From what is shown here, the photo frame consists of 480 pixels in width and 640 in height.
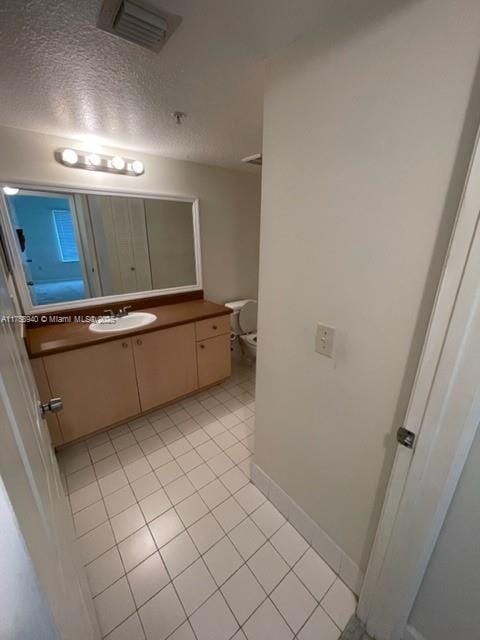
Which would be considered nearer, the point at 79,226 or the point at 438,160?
the point at 438,160

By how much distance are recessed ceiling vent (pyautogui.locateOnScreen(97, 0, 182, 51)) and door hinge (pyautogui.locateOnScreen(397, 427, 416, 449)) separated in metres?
1.42

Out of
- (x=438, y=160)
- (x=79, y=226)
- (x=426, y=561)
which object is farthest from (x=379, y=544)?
(x=79, y=226)

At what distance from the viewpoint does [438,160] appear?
0.66 m

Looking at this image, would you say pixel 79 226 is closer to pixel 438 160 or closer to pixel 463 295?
pixel 438 160

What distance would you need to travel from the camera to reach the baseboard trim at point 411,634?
2.98 ft

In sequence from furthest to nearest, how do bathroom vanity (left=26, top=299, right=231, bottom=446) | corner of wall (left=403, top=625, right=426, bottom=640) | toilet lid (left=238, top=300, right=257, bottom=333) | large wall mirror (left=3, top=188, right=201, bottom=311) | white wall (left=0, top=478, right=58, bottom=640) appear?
toilet lid (left=238, top=300, right=257, bottom=333) < large wall mirror (left=3, top=188, right=201, bottom=311) < bathroom vanity (left=26, top=299, right=231, bottom=446) < corner of wall (left=403, top=625, right=426, bottom=640) < white wall (left=0, top=478, right=58, bottom=640)

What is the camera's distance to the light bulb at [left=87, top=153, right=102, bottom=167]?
182 centimetres

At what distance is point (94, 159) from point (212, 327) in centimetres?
149

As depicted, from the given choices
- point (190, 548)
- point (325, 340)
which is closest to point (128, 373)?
point (190, 548)

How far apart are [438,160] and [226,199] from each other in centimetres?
218

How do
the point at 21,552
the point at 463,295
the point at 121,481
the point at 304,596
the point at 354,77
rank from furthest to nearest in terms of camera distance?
the point at 121,481 < the point at 304,596 < the point at 354,77 < the point at 463,295 < the point at 21,552

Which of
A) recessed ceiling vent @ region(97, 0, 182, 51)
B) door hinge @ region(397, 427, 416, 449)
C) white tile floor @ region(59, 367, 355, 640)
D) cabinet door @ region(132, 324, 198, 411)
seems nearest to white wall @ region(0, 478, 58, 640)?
door hinge @ region(397, 427, 416, 449)

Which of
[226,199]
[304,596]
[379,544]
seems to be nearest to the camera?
[379,544]

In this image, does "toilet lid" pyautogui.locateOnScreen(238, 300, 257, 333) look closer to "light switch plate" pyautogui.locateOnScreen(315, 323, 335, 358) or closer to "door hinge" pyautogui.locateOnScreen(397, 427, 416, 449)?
"light switch plate" pyautogui.locateOnScreen(315, 323, 335, 358)
